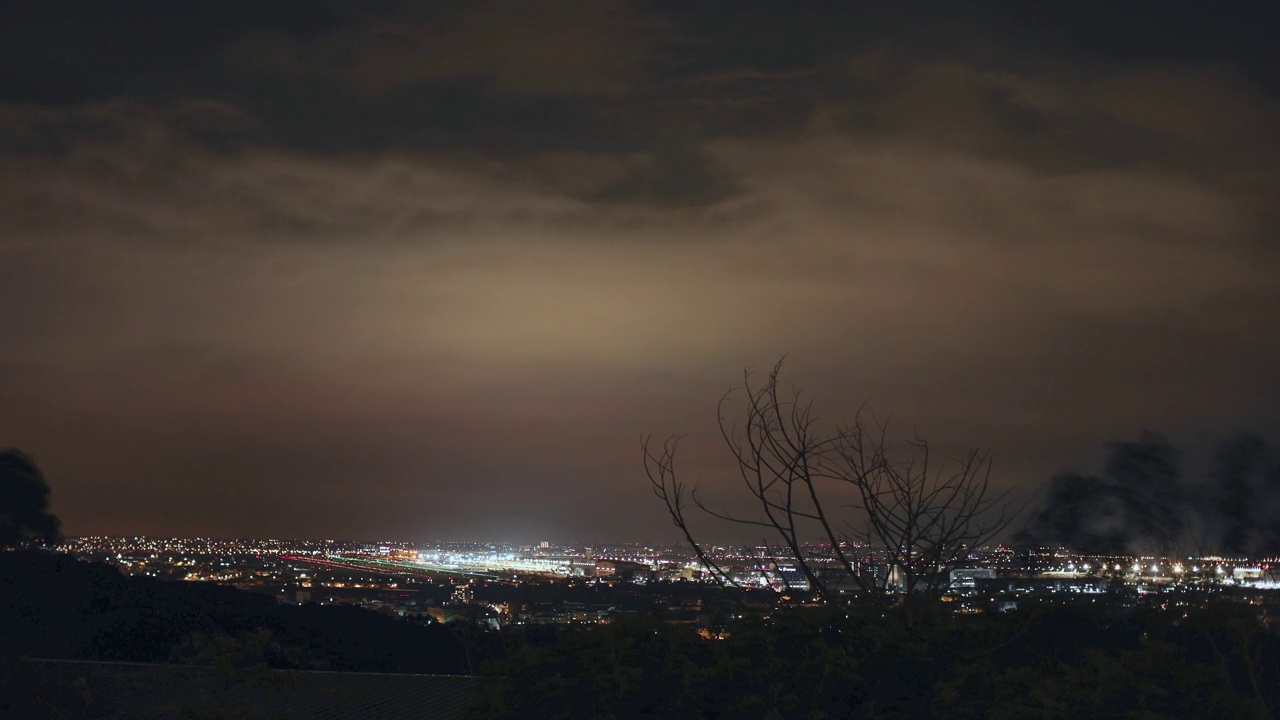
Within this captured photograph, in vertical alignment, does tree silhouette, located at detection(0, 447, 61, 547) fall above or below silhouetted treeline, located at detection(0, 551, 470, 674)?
above

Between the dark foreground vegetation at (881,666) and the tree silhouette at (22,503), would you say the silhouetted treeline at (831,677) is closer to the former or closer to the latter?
the dark foreground vegetation at (881,666)

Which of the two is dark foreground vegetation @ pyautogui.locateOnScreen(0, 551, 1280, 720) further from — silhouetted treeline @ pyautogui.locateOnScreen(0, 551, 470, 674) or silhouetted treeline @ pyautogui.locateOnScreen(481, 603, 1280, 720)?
silhouetted treeline @ pyautogui.locateOnScreen(0, 551, 470, 674)

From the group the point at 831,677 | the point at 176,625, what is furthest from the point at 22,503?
the point at 831,677

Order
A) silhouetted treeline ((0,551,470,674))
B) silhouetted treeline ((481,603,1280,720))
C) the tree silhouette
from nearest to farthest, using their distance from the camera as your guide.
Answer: silhouetted treeline ((481,603,1280,720)), silhouetted treeline ((0,551,470,674)), the tree silhouette

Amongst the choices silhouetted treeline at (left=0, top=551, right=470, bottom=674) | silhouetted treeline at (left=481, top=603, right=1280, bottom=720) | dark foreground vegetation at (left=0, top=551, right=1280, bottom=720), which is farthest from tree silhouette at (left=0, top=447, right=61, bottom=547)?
silhouetted treeline at (left=481, top=603, right=1280, bottom=720)

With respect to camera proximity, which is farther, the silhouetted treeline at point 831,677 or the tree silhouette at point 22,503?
the tree silhouette at point 22,503

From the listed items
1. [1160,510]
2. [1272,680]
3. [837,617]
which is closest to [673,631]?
[837,617]

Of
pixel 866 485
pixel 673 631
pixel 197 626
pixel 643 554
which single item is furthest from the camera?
pixel 197 626

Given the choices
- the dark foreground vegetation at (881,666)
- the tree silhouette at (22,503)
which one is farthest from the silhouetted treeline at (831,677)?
the tree silhouette at (22,503)

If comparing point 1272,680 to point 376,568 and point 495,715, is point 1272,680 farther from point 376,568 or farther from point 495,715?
point 376,568
